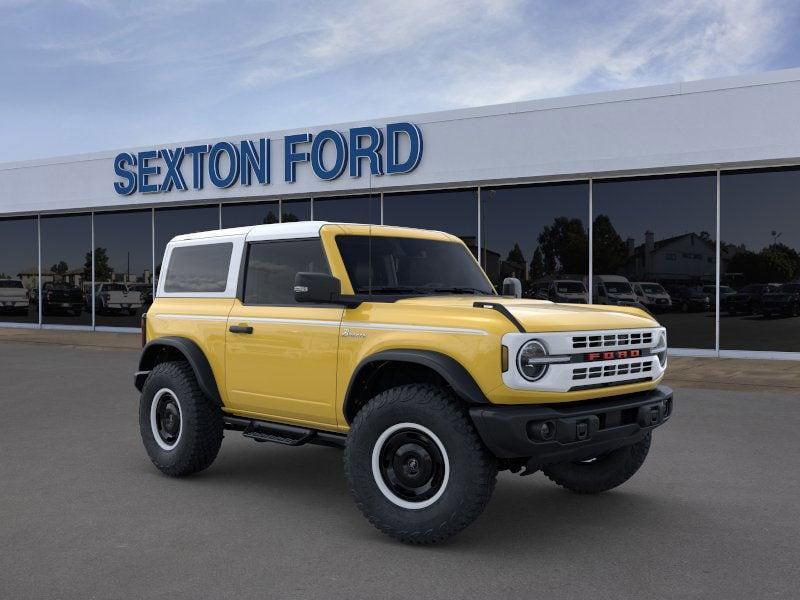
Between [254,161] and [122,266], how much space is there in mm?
6042

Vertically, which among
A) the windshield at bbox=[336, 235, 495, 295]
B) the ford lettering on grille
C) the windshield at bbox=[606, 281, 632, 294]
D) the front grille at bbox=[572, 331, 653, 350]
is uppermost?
the windshield at bbox=[336, 235, 495, 295]

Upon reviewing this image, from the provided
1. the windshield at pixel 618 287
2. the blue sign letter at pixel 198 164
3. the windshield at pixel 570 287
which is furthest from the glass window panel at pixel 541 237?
the blue sign letter at pixel 198 164

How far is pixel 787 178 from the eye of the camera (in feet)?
47.5

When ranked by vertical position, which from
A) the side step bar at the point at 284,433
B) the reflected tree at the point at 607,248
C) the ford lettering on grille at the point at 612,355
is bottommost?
the side step bar at the point at 284,433

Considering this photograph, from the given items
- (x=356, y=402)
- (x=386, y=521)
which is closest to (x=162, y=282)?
(x=356, y=402)

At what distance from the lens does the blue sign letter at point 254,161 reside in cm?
1912

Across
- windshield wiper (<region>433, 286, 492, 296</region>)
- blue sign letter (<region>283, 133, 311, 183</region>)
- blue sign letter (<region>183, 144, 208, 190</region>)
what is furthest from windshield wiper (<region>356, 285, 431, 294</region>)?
blue sign letter (<region>183, 144, 208, 190</region>)

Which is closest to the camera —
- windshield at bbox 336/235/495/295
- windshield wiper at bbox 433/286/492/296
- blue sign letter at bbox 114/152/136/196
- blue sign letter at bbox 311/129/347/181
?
windshield at bbox 336/235/495/295

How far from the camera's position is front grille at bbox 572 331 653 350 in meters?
4.55

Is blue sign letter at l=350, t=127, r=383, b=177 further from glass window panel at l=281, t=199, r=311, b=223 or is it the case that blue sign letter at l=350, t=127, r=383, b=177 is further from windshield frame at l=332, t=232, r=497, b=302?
windshield frame at l=332, t=232, r=497, b=302

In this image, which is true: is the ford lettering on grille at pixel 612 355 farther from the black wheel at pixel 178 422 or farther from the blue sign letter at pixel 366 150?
the blue sign letter at pixel 366 150

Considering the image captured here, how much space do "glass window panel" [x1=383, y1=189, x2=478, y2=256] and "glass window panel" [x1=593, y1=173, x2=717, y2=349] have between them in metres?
2.77

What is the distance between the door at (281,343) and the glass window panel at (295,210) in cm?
1368

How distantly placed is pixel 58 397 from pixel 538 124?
10.3 meters
